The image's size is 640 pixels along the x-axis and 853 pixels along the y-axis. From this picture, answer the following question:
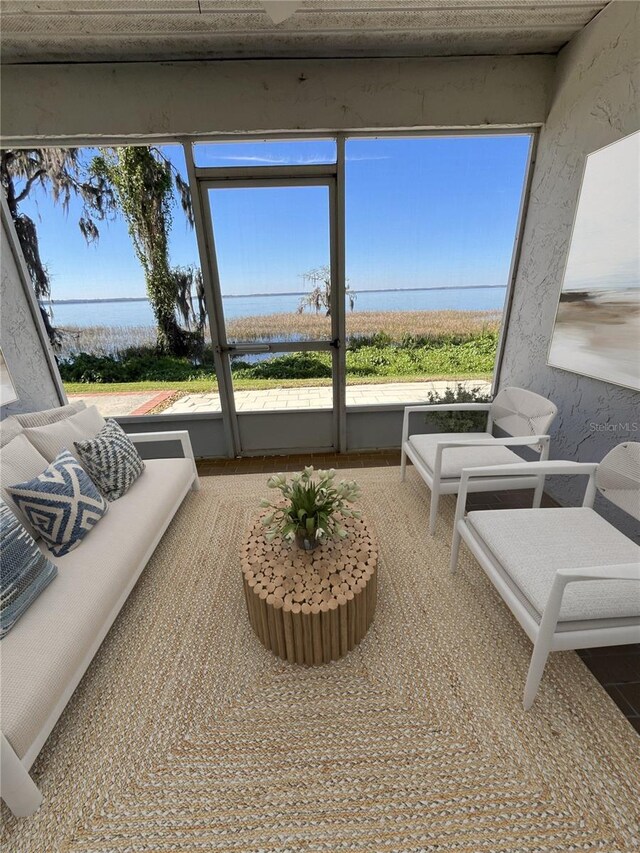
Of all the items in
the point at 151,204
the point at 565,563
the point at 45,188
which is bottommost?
the point at 565,563

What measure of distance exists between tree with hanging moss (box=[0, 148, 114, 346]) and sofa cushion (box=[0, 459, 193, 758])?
2217 mm

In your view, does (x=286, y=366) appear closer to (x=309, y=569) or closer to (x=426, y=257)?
(x=426, y=257)

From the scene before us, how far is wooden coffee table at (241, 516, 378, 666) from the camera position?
1329mm

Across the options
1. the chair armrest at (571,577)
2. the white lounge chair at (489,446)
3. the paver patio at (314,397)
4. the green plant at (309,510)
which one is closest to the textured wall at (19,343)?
the paver patio at (314,397)

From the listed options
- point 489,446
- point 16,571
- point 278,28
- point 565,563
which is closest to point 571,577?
point 565,563

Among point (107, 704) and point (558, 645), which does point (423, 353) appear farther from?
point (107, 704)

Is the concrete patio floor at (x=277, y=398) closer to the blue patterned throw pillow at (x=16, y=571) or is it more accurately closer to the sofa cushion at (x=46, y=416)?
the sofa cushion at (x=46, y=416)

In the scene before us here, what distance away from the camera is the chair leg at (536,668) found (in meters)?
1.16

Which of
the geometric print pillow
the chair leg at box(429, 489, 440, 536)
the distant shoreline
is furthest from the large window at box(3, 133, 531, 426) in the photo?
the chair leg at box(429, 489, 440, 536)

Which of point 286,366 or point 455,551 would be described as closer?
point 455,551

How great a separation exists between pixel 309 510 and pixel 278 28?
2.79 meters

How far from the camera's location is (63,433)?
1964 millimetres

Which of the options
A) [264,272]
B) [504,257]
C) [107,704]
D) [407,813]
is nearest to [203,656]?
[107,704]

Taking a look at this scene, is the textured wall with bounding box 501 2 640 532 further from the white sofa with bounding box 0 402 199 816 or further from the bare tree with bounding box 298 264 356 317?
the white sofa with bounding box 0 402 199 816
